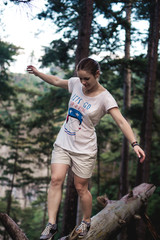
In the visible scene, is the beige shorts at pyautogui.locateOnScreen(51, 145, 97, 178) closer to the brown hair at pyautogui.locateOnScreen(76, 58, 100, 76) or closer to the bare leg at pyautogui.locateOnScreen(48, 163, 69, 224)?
the bare leg at pyautogui.locateOnScreen(48, 163, 69, 224)

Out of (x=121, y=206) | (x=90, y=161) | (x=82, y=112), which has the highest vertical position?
(x=82, y=112)

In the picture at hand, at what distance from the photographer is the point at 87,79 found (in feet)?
9.89

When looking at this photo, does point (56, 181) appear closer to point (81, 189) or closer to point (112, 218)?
point (81, 189)

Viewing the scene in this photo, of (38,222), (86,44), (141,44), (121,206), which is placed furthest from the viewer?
(38,222)

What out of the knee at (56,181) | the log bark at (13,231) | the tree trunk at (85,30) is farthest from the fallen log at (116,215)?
the tree trunk at (85,30)

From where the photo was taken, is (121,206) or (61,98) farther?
(61,98)

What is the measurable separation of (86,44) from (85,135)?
381 cm

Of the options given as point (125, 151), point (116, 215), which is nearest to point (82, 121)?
point (116, 215)

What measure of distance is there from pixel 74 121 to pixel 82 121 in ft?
0.38

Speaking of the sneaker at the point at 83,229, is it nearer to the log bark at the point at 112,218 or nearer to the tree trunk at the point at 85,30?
the log bark at the point at 112,218

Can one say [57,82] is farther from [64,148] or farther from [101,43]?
[101,43]

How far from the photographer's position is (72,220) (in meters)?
6.29

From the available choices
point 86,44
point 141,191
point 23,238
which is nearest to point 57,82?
point 23,238

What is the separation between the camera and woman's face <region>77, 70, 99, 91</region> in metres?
2.97
